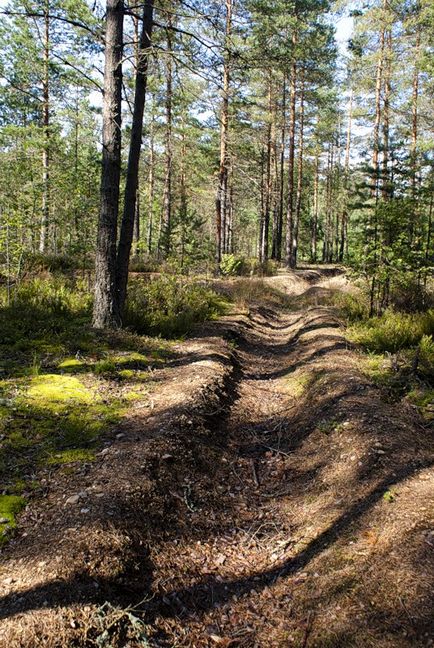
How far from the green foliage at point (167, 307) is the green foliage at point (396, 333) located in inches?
136

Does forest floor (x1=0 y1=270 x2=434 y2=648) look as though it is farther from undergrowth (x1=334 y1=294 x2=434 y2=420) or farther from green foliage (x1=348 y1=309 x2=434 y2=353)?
green foliage (x1=348 y1=309 x2=434 y2=353)

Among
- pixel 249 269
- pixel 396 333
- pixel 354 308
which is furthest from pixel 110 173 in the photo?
pixel 249 269

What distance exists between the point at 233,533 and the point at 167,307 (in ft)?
20.9

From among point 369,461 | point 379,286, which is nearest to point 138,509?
point 369,461

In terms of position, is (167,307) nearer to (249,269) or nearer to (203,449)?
(203,449)

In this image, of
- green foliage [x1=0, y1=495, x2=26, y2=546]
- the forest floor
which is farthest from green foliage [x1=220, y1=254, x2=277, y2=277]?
green foliage [x1=0, y1=495, x2=26, y2=546]

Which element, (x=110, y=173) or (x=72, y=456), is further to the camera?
(x=110, y=173)

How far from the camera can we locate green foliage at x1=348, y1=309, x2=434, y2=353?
7.59 metres

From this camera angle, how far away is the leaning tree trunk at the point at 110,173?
676cm

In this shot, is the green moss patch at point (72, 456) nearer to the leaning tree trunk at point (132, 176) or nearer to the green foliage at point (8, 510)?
the green foliage at point (8, 510)

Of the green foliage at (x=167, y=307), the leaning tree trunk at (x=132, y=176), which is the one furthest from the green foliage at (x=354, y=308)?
the leaning tree trunk at (x=132, y=176)

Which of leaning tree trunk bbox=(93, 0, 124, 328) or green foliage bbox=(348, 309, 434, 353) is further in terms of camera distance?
green foliage bbox=(348, 309, 434, 353)

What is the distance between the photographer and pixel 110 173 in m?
7.00

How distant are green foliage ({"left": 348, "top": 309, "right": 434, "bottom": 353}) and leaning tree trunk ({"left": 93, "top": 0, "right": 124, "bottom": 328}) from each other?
186 inches
